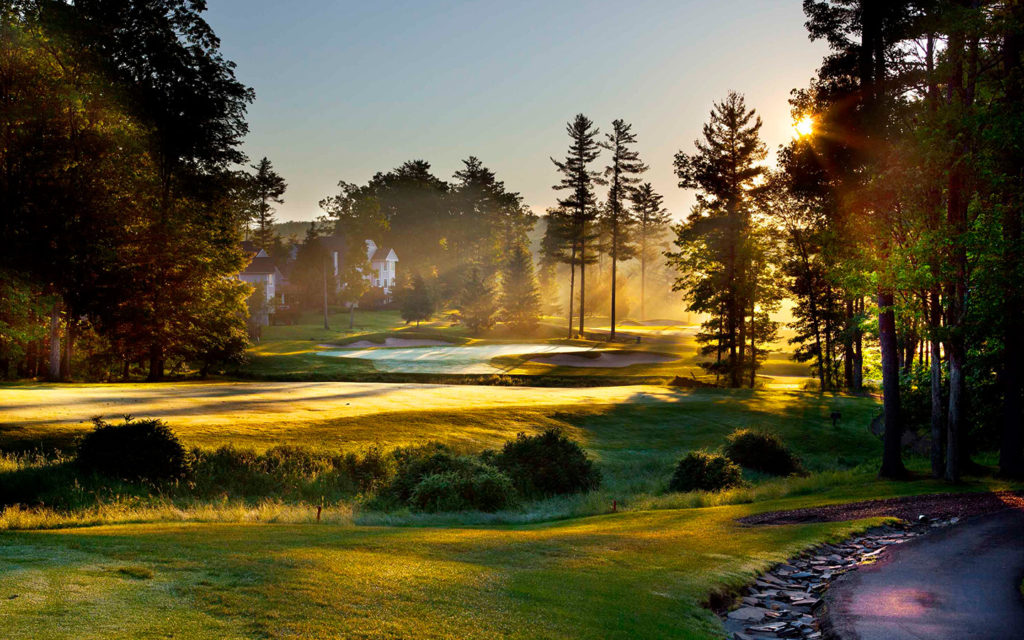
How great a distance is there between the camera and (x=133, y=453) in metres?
19.3

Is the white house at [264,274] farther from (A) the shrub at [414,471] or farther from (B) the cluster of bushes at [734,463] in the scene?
(A) the shrub at [414,471]

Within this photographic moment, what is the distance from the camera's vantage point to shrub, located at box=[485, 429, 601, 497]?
2325 centimetres

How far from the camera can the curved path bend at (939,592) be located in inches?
349

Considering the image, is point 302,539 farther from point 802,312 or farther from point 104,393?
point 802,312

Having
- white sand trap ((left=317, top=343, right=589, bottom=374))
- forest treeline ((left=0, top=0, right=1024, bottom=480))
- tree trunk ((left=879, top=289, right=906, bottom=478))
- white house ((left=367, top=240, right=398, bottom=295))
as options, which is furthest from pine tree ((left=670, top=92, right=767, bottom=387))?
white house ((left=367, top=240, right=398, bottom=295))

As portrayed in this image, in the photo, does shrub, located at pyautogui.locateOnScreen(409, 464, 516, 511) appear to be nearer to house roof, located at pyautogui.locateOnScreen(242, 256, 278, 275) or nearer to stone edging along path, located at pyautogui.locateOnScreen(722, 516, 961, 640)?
stone edging along path, located at pyautogui.locateOnScreen(722, 516, 961, 640)

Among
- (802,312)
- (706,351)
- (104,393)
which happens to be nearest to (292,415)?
(104,393)

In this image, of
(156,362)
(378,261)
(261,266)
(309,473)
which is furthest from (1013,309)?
(378,261)

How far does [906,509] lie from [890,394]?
8250 millimetres

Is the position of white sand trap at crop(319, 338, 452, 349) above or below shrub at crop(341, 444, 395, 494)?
above

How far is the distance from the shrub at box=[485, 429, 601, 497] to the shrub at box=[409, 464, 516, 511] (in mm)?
1803

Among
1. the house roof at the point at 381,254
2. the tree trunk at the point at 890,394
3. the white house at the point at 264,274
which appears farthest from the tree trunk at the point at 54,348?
the house roof at the point at 381,254

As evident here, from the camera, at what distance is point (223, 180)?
44250 mm

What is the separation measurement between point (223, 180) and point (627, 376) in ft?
99.8
